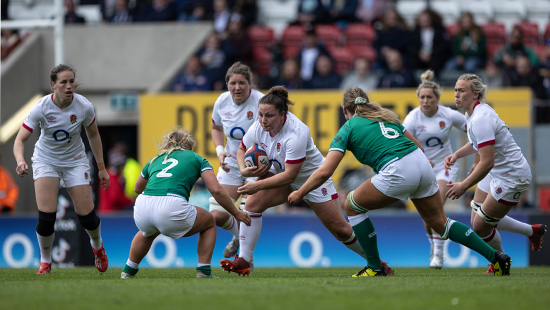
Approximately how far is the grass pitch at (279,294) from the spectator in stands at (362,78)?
29.2ft

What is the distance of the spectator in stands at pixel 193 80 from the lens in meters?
17.0

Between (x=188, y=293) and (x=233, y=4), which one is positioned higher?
(x=233, y=4)

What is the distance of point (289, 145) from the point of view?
8094 mm

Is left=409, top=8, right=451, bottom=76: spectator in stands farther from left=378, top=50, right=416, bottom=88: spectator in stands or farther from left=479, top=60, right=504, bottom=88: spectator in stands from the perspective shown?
left=479, top=60, right=504, bottom=88: spectator in stands

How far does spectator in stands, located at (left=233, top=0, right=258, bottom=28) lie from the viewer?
18422 mm

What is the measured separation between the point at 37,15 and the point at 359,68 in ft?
20.6

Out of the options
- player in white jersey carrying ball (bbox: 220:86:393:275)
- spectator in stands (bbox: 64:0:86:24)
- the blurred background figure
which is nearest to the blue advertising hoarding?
the blurred background figure

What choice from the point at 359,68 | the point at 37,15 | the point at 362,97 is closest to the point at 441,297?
the point at 362,97

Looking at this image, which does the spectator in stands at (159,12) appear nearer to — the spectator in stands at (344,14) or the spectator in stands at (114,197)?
the spectator in stands at (344,14)

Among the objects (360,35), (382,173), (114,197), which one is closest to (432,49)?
(360,35)

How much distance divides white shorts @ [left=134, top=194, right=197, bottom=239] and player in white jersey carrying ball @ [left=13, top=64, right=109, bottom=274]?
1.61 meters

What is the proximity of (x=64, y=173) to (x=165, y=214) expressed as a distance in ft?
6.73

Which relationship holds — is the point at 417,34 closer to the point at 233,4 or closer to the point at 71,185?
the point at 233,4

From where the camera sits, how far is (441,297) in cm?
618
